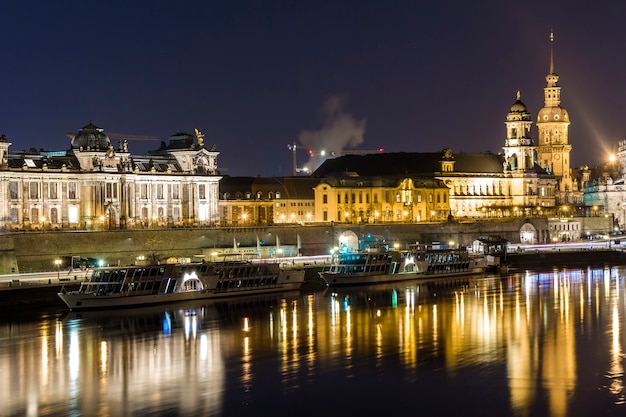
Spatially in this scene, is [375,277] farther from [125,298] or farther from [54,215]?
[54,215]

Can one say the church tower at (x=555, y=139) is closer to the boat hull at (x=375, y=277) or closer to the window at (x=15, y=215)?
the boat hull at (x=375, y=277)

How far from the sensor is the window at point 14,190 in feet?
322

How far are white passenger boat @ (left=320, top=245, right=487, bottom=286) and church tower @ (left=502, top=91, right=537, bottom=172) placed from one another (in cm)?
6879

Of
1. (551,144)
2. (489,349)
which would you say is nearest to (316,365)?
(489,349)

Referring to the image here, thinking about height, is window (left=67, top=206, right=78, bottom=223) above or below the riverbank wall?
above

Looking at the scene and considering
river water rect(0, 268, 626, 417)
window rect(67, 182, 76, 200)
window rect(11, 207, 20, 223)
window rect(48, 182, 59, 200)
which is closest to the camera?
river water rect(0, 268, 626, 417)

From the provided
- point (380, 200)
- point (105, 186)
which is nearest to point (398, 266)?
point (105, 186)

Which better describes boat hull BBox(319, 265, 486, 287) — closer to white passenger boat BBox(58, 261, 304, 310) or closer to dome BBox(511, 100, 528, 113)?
white passenger boat BBox(58, 261, 304, 310)

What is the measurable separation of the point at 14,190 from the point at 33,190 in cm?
219

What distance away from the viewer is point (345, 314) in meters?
66.2

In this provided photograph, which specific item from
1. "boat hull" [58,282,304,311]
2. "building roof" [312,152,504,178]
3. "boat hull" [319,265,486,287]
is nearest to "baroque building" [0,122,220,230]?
"boat hull" [319,265,486,287]

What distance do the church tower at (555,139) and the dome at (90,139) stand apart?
91719mm

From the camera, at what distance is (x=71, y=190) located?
104 metres

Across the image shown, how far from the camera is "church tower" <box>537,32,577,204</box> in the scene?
177 meters
